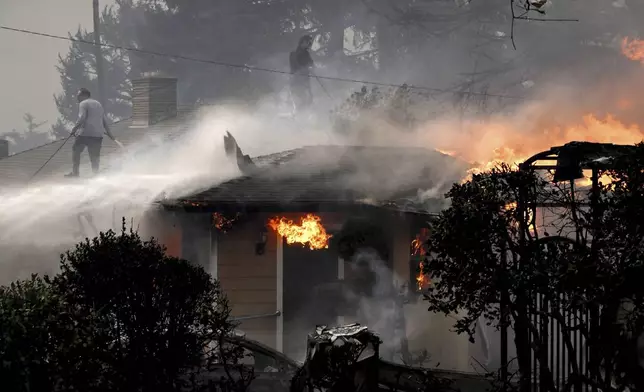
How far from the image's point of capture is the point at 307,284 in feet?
55.9

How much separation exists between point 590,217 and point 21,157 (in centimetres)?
2375

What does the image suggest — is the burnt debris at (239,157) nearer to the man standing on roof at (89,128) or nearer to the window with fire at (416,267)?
the man standing on roof at (89,128)

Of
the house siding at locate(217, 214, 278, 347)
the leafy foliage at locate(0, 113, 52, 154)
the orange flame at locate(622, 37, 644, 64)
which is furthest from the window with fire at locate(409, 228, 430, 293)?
the leafy foliage at locate(0, 113, 52, 154)

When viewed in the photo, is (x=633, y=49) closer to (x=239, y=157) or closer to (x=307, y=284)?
(x=239, y=157)

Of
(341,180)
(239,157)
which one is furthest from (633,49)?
(239,157)

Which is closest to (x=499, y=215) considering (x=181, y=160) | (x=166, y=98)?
(x=181, y=160)

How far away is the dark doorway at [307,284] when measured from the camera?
55.4ft

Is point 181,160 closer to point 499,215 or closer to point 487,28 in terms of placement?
point 499,215

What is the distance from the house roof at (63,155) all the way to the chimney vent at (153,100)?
49 centimetres

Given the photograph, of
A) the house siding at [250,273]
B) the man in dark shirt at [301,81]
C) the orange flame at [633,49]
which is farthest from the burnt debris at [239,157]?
the orange flame at [633,49]

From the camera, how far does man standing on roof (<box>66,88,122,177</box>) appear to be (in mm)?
18703

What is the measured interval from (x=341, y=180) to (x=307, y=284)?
2.46 meters

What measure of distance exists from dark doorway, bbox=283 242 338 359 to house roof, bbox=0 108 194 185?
902 cm

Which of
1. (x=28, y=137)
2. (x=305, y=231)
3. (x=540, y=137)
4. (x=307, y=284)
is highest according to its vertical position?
(x=28, y=137)
